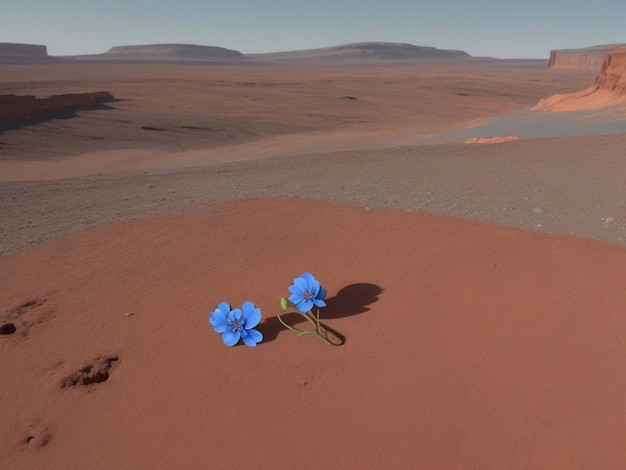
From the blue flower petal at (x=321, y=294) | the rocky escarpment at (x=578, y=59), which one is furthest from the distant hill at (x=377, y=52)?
the blue flower petal at (x=321, y=294)

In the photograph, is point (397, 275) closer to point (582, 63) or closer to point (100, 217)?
point (100, 217)

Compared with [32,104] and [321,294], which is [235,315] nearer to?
[321,294]

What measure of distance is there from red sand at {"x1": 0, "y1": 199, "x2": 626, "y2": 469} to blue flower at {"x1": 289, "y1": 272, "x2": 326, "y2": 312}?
0.49ft

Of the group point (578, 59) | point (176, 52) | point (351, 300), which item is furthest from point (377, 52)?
point (351, 300)

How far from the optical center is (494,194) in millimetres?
4465

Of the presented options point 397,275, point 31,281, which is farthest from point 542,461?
point 31,281

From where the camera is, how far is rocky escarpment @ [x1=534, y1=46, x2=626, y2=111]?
16.3m

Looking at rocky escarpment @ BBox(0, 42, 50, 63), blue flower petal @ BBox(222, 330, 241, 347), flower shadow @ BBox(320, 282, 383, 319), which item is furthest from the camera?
rocky escarpment @ BBox(0, 42, 50, 63)

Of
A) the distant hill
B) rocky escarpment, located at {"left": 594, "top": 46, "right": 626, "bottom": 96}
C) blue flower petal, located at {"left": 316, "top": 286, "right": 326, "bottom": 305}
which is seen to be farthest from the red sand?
the distant hill

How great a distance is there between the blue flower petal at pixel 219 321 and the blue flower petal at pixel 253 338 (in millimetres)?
119

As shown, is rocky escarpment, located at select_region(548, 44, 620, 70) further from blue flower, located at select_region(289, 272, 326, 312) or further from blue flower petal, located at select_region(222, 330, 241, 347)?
blue flower petal, located at select_region(222, 330, 241, 347)

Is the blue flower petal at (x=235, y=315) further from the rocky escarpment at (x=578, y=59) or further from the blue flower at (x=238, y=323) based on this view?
the rocky escarpment at (x=578, y=59)

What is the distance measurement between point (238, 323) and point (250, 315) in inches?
2.9

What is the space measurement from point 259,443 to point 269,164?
5774mm
